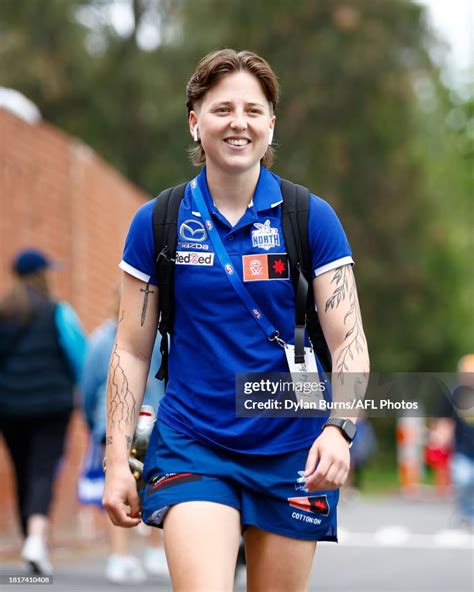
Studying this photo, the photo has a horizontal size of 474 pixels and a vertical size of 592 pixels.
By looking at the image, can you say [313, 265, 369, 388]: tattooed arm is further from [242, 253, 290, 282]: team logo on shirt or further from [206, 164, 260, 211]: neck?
[206, 164, 260, 211]: neck

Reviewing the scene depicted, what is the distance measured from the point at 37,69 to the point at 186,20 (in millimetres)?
3895

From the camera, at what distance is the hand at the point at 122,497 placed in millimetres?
4309

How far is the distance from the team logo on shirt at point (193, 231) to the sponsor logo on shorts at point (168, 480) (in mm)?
698

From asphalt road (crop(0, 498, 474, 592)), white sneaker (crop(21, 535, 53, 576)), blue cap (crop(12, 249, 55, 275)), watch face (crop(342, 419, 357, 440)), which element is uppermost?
blue cap (crop(12, 249, 55, 275))

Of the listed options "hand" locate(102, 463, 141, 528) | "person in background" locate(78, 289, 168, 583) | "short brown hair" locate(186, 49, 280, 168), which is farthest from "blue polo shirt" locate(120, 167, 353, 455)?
"person in background" locate(78, 289, 168, 583)

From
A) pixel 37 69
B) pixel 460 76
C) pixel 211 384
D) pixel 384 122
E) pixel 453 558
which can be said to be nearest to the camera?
pixel 211 384

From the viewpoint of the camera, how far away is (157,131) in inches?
1252

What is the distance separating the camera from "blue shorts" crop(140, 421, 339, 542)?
167 inches

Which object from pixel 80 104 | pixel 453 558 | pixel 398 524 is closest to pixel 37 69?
pixel 80 104

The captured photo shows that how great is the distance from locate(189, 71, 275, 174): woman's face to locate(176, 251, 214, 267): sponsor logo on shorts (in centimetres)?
29

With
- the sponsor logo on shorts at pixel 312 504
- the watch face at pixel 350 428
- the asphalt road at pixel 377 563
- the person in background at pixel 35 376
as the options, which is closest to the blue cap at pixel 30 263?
the person in background at pixel 35 376

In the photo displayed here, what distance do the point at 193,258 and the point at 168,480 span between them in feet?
2.17

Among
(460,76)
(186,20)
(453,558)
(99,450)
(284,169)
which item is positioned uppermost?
(460,76)

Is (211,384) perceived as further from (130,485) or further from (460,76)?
(460,76)
